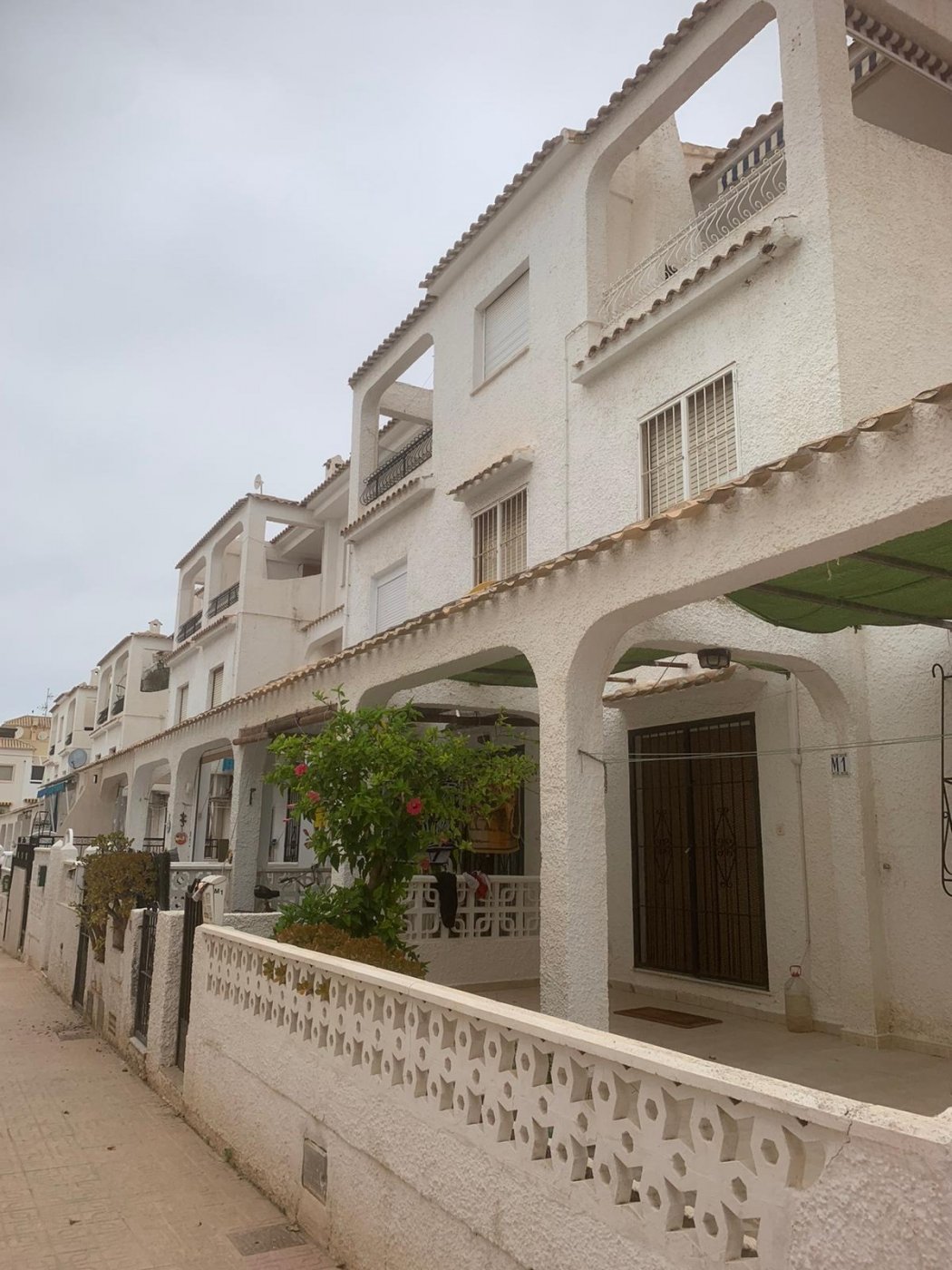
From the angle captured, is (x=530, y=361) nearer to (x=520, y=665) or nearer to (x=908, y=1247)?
(x=520, y=665)

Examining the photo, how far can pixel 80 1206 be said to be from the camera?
5.86m

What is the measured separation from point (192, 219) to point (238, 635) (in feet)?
36.8

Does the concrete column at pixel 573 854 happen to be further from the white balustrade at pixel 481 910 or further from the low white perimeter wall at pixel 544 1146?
the white balustrade at pixel 481 910

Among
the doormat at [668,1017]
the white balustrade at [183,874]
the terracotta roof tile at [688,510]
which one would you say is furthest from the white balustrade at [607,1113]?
the white balustrade at [183,874]

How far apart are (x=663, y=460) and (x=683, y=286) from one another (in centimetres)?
178

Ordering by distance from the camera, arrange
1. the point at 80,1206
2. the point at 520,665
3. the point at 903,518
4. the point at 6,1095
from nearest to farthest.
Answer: the point at 903,518
the point at 80,1206
the point at 6,1095
the point at 520,665

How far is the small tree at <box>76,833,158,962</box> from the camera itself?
36.1ft

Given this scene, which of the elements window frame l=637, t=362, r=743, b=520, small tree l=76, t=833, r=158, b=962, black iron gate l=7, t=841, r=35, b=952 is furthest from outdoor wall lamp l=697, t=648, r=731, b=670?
black iron gate l=7, t=841, r=35, b=952

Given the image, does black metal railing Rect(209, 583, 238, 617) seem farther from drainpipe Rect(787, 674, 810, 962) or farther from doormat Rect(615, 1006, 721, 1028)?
drainpipe Rect(787, 674, 810, 962)

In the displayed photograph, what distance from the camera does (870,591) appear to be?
21.6 feet

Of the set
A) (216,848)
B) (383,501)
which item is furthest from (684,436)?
(216,848)

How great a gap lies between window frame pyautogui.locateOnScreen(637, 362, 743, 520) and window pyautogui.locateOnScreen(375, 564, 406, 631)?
18.8ft

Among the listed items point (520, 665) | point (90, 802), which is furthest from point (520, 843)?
point (90, 802)

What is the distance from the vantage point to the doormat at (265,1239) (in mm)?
5188
